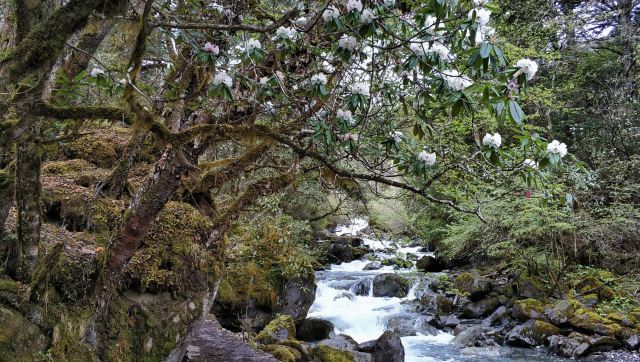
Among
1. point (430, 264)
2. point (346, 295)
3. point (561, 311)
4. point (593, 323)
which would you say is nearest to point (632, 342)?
point (593, 323)

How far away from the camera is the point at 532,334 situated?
30.9ft

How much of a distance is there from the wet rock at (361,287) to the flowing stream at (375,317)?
0.08 m

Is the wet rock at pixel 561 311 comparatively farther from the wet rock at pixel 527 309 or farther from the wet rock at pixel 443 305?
the wet rock at pixel 443 305

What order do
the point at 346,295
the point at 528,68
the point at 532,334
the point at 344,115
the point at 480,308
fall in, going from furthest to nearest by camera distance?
the point at 346,295 < the point at 480,308 < the point at 532,334 < the point at 344,115 < the point at 528,68

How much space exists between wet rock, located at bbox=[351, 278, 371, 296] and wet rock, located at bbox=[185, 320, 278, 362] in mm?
7574

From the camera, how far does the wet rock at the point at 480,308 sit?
1137 centimetres

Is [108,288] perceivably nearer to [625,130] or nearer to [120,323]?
[120,323]

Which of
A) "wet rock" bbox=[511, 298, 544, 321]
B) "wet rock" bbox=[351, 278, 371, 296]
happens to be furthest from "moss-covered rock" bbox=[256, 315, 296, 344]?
"wet rock" bbox=[511, 298, 544, 321]

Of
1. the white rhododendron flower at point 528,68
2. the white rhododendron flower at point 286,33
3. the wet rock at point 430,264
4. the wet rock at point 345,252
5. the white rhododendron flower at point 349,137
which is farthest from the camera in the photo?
the wet rock at point 345,252

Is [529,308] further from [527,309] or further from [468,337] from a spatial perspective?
[468,337]

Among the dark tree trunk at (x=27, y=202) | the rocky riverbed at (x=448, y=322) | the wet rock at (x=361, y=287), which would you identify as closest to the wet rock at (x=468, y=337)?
the rocky riverbed at (x=448, y=322)

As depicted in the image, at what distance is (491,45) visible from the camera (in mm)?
2125

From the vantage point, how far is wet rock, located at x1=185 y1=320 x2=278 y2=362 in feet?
16.3

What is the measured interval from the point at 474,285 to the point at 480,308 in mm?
758
